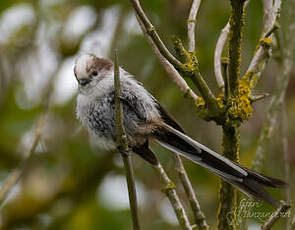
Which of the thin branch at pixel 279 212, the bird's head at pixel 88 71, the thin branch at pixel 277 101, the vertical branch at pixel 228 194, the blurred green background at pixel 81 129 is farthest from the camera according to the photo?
the blurred green background at pixel 81 129

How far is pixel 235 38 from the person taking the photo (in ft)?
6.58

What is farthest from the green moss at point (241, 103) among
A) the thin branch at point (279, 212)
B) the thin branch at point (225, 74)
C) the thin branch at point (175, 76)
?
the thin branch at point (279, 212)

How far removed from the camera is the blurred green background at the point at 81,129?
374 cm

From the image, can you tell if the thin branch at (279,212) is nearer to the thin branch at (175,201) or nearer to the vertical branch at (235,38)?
the thin branch at (175,201)

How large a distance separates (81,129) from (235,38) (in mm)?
2129

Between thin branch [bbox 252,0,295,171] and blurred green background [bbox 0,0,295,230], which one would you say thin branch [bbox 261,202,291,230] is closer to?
thin branch [bbox 252,0,295,171]

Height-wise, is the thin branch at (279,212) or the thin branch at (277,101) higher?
the thin branch at (277,101)

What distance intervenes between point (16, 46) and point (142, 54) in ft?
3.09

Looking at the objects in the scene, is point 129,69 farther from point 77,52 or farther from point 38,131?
point 38,131

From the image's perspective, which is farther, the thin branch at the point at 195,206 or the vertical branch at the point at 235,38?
the thin branch at the point at 195,206

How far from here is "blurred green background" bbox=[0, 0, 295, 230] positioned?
3738mm

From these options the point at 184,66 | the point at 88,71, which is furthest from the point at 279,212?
the point at 88,71

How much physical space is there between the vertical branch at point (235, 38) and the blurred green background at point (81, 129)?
159cm

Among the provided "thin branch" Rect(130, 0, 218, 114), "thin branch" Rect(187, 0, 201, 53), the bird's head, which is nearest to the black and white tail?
"thin branch" Rect(130, 0, 218, 114)
